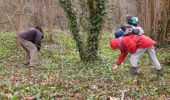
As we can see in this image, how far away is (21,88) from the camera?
8609 mm

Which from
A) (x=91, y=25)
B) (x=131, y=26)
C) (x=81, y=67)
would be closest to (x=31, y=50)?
(x=81, y=67)

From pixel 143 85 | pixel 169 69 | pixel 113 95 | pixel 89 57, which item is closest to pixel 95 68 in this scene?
pixel 89 57

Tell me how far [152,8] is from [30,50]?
8.18m

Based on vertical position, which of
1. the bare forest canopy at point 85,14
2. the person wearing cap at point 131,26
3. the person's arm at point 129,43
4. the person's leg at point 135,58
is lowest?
the bare forest canopy at point 85,14

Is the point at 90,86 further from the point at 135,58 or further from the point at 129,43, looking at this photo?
the point at 135,58

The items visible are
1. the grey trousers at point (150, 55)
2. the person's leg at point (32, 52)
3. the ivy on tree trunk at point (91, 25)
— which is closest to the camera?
the grey trousers at point (150, 55)

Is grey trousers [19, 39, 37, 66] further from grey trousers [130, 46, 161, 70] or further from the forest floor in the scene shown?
grey trousers [130, 46, 161, 70]

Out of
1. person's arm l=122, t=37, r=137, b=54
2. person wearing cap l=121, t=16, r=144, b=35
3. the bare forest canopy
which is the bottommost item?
the bare forest canopy

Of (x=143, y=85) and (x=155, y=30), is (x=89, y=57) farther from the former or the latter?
(x=155, y=30)

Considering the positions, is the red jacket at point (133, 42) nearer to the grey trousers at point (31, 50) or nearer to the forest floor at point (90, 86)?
the forest floor at point (90, 86)

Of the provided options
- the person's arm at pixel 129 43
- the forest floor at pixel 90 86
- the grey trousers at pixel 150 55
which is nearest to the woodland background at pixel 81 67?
the forest floor at pixel 90 86

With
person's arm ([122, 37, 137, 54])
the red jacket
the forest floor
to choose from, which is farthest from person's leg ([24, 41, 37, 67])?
person's arm ([122, 37, 137, 54])

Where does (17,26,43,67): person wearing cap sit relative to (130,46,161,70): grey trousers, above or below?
below

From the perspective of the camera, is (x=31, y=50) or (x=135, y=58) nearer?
(x=135, y=58)
